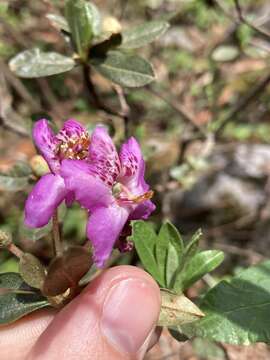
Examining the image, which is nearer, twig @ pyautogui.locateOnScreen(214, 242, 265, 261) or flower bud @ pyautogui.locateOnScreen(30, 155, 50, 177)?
flower bud @ pyautogui.locateOnScreen(30, 155, 50, 177)

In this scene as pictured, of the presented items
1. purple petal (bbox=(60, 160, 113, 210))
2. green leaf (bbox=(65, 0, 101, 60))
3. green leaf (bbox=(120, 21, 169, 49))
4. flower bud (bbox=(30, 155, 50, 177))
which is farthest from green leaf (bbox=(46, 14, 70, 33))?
purple petal (bbox=(60, 160, 113, 210))

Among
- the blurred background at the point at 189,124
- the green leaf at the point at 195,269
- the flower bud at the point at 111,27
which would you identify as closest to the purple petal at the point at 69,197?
the green leaf at the point at 195,269

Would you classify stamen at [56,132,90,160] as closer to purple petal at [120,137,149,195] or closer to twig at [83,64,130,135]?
purple petal at [120,137,149,195]

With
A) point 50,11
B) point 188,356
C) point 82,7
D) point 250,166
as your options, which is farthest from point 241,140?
point 82,7

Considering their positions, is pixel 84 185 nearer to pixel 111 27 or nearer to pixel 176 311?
pixel 176 311

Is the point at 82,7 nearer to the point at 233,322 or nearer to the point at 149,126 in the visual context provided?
the point at 233,322

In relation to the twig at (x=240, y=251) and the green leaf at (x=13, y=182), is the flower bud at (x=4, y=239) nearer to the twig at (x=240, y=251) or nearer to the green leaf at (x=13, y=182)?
the green leaf at (x=13, y=182)
